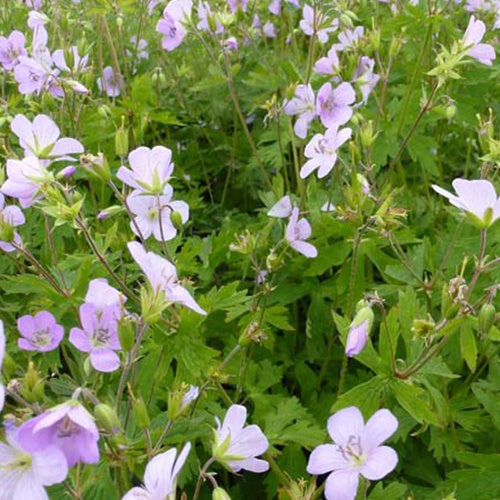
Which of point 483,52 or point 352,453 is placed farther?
point 483,52

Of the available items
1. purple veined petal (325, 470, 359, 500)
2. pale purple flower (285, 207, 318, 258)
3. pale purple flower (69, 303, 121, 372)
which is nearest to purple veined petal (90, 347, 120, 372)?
pale purple flower (69, 303, 121, 372)

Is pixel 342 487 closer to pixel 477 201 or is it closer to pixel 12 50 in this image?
pixel 477 201

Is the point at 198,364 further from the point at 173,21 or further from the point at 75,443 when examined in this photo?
the point at 173,21

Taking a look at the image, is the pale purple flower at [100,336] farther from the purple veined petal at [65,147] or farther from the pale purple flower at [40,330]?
the purple veined petal at [65,147]

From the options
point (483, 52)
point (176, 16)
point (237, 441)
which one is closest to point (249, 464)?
point (237, 441)

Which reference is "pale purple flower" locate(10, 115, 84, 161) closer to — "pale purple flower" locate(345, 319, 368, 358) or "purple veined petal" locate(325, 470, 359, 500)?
"pale purple flower" locate(345, 319, 368, 358)

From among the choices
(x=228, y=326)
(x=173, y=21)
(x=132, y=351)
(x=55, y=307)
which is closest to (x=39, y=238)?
(x=55, y=307)

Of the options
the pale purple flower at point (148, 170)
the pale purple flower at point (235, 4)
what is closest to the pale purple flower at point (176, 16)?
the pale purple flower at point (235, 4)
